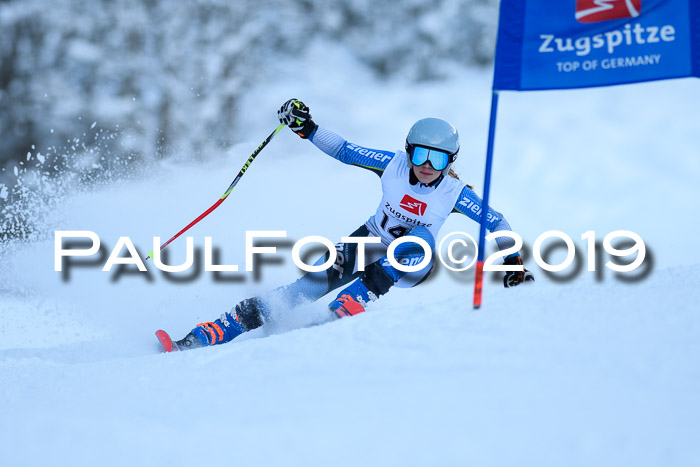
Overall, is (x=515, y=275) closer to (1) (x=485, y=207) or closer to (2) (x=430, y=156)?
(2) (x=430, y=156)

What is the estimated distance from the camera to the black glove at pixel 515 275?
12.1 ft

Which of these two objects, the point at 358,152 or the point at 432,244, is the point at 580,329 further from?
the point at 358,152

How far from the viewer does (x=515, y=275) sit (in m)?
3.73

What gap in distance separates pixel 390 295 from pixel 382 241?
154 cm

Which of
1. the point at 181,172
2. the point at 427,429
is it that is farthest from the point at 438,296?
the point at 181,172

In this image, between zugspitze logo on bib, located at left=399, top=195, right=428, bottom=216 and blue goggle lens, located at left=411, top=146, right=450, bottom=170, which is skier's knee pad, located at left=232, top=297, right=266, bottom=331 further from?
blue goggle lens, located at left=411, top=146, right=450, bottom=170

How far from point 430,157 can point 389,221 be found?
0.50 meters

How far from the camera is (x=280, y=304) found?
386 centimetres

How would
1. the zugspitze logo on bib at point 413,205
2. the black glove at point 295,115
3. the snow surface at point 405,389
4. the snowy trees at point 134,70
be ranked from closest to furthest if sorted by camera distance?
the snow surface at point 405,389, the zugspitze logo on bib at point 413,205, the black glove at point 295,115, the snowy trees at point 134,70

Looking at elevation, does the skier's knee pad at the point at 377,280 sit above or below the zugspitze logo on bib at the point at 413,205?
below

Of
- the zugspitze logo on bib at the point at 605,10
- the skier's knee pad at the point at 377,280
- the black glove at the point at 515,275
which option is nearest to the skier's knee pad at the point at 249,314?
the skier's knee pad at the point at 377,280

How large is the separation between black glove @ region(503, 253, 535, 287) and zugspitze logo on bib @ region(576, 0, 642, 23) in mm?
1418

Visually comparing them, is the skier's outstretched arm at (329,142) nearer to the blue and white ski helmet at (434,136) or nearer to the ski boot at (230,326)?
the blue and white ski helmet at (434,136)

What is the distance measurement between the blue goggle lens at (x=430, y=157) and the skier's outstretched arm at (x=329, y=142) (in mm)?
295
